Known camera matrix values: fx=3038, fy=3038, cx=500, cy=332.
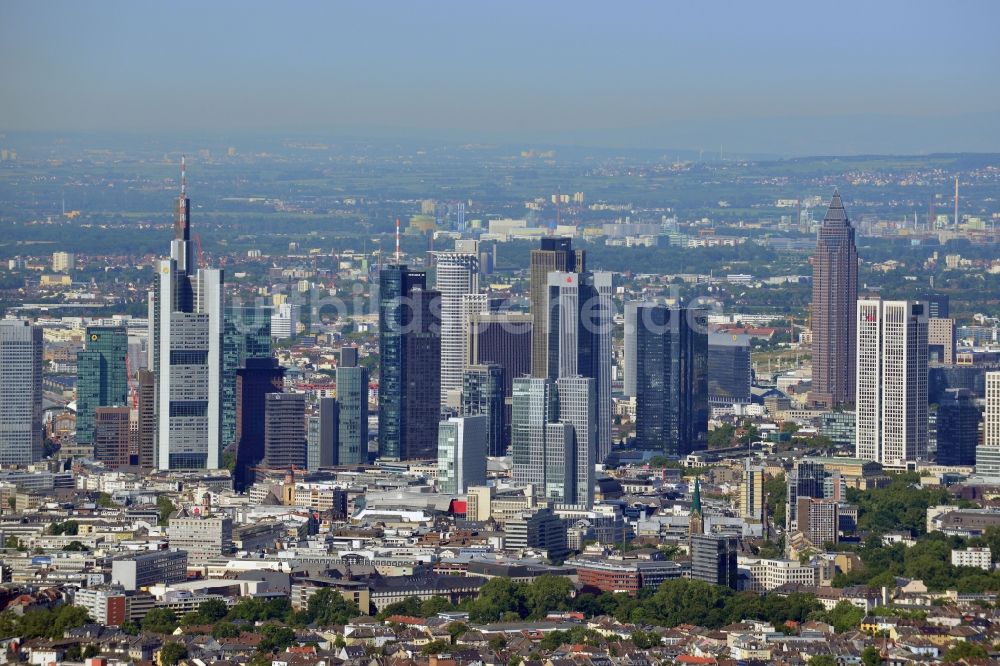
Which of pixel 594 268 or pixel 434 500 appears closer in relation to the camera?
pixel 434 500

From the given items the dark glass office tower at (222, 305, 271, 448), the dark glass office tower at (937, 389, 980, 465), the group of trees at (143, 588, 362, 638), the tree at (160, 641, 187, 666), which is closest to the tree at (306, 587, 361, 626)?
the group of trees at (143, 588, 362, 638)

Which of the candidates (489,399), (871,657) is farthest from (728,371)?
(871,657)

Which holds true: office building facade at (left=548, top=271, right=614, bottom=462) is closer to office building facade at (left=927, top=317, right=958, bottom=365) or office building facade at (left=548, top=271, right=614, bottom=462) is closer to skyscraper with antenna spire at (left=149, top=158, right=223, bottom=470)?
office building facade at (left=927, top=317, right=958, bottom=365)

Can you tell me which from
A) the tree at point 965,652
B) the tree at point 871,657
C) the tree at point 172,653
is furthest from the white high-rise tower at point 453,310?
the tree at point 871,657

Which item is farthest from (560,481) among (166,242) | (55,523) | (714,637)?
(166,242)

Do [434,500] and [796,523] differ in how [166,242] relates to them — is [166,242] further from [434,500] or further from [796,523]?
[796,523]

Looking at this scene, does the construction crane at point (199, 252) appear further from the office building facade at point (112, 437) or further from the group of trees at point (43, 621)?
the group of trees at point (43, 621)
